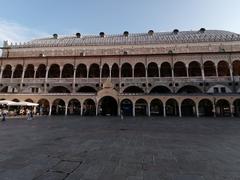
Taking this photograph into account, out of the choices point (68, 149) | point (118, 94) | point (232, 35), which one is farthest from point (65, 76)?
point (232, 35)

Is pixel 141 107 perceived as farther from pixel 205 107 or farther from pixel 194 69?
pixel 194 69

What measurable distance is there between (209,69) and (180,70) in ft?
18.7

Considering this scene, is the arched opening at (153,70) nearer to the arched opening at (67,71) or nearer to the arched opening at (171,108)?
the arched opening at (171,108)

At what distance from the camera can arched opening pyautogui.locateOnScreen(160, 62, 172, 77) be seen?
119ft

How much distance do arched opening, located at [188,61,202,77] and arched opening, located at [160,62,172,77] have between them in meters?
3.97

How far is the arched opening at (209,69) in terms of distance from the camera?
3509cm

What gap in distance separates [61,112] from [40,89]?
6.37 meters

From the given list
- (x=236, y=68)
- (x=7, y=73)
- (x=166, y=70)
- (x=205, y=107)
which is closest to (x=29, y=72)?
(x=7, y=73)

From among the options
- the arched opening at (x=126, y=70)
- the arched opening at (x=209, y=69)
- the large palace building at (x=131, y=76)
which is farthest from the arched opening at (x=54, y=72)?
the arched opening at (x=209, y=69)

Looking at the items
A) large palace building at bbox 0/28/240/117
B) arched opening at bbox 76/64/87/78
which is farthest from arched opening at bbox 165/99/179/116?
arched opening at bbox 76/64/87/78

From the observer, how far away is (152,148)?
765 cm

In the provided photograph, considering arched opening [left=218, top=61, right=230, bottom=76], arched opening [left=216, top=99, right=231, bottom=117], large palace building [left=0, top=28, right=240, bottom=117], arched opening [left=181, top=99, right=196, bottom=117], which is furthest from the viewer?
arched opening [left=218, top=61, right=230, bottom=76]

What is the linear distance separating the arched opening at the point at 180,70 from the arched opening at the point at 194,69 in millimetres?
1007

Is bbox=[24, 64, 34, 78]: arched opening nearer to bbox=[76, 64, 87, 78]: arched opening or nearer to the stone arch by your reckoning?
the stone arch
